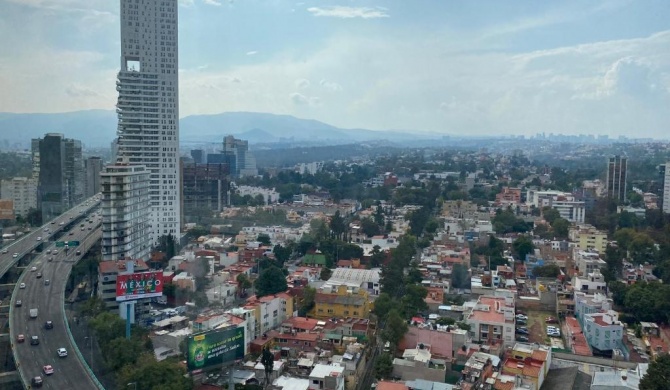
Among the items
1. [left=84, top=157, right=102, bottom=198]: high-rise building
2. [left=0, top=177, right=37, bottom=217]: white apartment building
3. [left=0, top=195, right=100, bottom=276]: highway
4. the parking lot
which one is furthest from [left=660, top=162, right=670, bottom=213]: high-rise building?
[left=0, top=177, right=37, bottom=217]: white apartment building

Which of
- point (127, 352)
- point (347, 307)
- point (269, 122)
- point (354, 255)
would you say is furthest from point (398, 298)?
point (269, 122)

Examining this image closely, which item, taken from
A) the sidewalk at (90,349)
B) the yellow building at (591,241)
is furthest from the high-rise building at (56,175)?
the yellow building at (591,241)

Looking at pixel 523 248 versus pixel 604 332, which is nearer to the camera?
pixel 604 332

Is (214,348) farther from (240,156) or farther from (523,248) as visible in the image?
(240,156)

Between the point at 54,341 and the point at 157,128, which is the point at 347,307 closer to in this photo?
the point at 54,341

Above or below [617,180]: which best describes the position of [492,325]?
below

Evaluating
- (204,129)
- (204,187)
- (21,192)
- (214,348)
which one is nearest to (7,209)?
(21,192)
